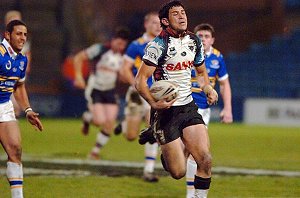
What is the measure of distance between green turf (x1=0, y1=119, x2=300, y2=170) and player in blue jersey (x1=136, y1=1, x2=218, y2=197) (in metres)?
5.41

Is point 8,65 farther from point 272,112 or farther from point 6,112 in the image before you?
point 272,112

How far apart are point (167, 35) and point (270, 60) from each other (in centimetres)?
2095

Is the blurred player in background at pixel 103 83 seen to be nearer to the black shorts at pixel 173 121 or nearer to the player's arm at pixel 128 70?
the player's arm at pixel 128 70

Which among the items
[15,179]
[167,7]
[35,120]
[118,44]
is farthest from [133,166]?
[167,7]

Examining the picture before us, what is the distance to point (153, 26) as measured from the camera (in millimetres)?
11398

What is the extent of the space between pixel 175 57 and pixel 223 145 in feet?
33.1

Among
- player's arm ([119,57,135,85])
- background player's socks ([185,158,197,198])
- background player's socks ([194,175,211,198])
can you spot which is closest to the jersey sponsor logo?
background player's socks ([194,175,211,198])

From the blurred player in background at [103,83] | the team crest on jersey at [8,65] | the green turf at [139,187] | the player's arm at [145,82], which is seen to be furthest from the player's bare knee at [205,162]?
the blurred player in background at [103,83]

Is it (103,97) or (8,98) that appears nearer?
(8,98)

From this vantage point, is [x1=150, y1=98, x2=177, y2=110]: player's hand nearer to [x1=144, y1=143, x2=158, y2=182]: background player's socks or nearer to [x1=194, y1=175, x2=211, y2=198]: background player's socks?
[x1=194, y1=175, x2=211, y2=198]: background player's socks

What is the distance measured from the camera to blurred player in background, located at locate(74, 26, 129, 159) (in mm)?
14453

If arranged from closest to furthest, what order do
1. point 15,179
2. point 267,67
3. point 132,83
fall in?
point 15,179
point 132,83
point 267,67

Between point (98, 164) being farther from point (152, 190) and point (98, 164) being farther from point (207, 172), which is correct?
point (207, 172)

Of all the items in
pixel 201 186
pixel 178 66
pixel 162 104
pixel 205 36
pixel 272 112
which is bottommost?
pixel 272 112
